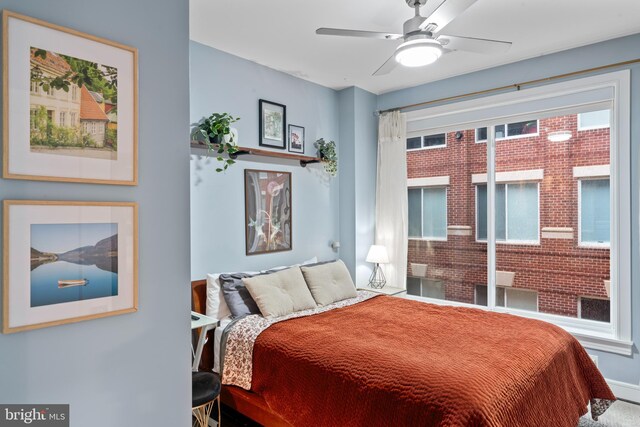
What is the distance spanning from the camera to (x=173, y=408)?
4.60 ft

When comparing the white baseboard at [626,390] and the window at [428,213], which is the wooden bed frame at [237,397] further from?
the white baseboard at [626,390]

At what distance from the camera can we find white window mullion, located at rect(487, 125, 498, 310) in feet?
12.6

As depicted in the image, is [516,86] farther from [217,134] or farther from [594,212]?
[217,134]

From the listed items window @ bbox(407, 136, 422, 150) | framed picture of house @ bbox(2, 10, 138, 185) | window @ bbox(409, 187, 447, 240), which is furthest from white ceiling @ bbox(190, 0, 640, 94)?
framed picture of house @ bbox(2, 10, 138, 185)

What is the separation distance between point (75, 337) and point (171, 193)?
21.8 inches

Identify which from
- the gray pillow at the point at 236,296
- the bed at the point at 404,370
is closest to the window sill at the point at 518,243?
the bed at the point at 404,370

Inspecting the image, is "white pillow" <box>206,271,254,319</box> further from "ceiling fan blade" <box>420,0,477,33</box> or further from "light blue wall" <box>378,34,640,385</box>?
"light blue wall" <box>378,34,640,385</box>

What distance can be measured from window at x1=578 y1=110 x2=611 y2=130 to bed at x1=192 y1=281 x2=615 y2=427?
1870 mm

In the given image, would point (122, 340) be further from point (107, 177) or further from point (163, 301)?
point (107, 177)

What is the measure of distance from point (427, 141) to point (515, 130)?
91cm

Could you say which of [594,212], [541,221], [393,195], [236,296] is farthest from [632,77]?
[236,296]

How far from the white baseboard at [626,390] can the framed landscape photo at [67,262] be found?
3707 millimetres

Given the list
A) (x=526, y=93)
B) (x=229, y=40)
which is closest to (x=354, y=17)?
(x=229, y=40)

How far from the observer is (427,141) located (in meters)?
4.29
